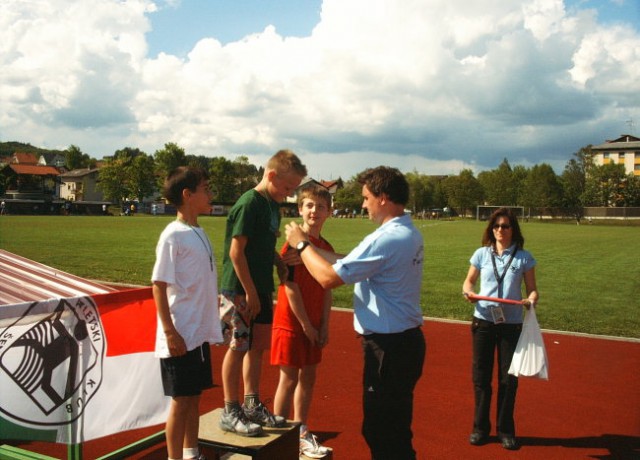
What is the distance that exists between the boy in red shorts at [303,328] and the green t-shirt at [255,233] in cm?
18

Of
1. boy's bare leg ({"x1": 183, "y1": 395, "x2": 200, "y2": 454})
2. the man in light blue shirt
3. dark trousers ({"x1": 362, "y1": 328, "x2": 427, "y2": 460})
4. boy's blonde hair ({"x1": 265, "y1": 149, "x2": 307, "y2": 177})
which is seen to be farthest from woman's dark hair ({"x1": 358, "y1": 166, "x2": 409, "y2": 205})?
boy's bare leg ({"x1": 183, "y1": 395, "x2": 200, "y2": 454})

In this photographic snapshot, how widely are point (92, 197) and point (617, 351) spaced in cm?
11899

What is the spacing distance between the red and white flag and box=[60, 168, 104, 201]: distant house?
373 ft

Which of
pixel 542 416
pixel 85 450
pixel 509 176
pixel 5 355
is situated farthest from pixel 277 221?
pixel 509 176

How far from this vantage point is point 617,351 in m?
8.23

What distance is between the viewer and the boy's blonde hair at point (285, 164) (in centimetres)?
376

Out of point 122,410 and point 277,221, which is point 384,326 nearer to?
point 277,221

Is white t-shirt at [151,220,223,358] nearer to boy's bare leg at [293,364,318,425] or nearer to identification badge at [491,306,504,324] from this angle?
boy's bare leg at [293,364,318,425]

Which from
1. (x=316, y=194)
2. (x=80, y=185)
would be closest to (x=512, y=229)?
(x=316, y=194)

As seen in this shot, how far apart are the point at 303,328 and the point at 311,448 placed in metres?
0.91

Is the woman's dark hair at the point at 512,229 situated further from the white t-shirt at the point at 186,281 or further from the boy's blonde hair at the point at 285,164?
the white t-shirt at the point at 186,281

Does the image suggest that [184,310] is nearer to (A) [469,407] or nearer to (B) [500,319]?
(B) [500,319]

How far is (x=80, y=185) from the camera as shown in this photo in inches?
4400

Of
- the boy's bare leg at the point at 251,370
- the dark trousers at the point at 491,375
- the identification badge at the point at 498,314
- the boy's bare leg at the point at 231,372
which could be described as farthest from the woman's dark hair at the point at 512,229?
the boy's bare leg at the point at 231,372
